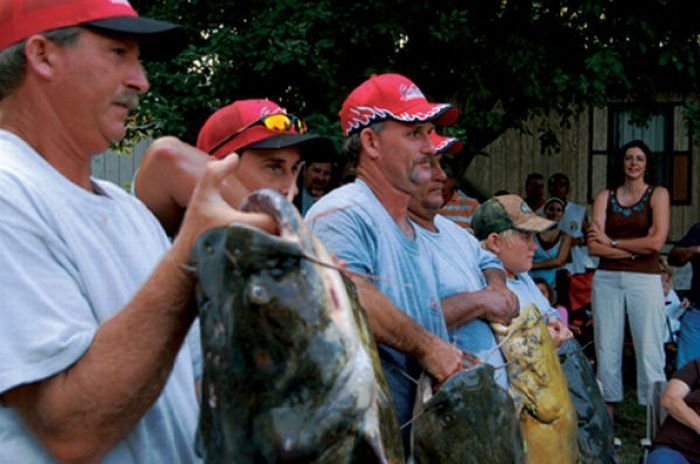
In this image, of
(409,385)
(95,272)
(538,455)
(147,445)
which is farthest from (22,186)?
(538,455)

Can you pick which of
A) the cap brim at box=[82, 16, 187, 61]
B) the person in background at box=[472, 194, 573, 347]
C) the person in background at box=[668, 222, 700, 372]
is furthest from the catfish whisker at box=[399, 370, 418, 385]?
the person in background at box=[668, 222, 700, 372]

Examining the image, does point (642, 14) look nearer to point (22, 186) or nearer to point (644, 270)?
point (644, 270)

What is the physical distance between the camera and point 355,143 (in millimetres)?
3957

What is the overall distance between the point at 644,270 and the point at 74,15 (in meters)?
7.69

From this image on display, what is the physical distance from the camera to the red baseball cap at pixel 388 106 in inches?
152

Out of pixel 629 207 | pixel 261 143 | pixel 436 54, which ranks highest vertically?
pixel 436 54

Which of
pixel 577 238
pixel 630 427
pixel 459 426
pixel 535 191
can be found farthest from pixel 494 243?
pixel 535 191

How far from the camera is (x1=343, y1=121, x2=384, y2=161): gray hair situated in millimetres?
3891

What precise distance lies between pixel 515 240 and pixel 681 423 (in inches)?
71.2

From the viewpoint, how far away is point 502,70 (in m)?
9.32

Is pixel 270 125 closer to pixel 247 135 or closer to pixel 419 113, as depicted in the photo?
pixel 247 135

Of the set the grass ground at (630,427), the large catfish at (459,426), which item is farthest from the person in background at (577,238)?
the large catfish at (459,426)

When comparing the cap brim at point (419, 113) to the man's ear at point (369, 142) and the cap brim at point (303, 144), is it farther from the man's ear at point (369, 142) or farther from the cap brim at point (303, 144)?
the cap brim at point (303, 144)

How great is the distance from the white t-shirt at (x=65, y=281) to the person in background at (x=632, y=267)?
730 centimetres
